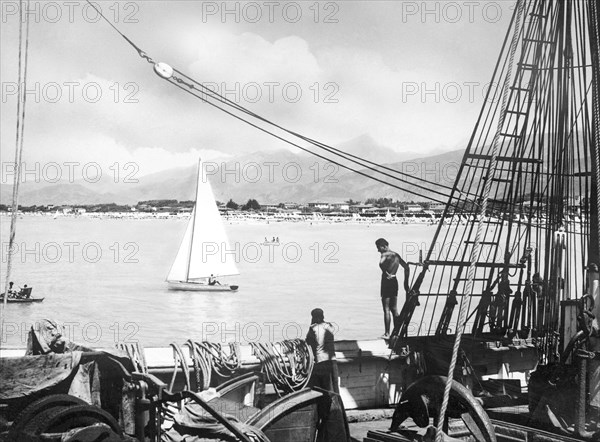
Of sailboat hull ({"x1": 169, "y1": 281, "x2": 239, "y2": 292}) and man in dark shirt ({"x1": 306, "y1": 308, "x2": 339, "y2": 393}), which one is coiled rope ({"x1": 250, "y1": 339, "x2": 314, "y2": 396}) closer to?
man in dark shirt ({"x1": 306, "y1": 308, "x2": 339, "y2": 393})

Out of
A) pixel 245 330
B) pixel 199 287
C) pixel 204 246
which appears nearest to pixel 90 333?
pixel 245 330

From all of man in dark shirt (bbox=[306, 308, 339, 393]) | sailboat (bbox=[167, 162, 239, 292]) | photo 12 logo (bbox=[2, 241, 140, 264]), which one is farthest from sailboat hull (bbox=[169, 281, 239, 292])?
man in dark shirt (bbox=[306, 308, 339, 393])

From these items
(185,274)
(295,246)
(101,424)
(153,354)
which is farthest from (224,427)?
(295,246)

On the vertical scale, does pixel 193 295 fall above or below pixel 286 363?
below

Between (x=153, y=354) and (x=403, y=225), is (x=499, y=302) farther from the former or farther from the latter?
(x=403, y=225)

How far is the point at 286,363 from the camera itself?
27.1 feet

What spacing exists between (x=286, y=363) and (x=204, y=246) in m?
31.2

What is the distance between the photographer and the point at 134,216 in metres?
145

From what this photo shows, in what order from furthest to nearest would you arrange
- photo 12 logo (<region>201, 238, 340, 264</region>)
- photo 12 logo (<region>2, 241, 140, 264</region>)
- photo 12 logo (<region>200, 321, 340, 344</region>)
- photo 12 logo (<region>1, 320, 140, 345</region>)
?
photo 12 logo (<region>2, 241, 140, 264</region>) → photo 12 logo (<region>201, 238, 340, 264</region>) → photo 12 logo (<region>200, 321, 340, 344</region>) → photo 12 logo (<region>1, 320, 140, 345</region>)

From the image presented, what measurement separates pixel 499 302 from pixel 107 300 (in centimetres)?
3355

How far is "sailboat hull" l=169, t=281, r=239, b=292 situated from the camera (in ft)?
131

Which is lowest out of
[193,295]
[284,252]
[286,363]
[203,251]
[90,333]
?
[90,333]

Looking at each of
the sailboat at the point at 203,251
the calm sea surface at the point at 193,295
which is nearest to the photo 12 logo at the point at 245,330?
the calm sea surface at the point at 193,295

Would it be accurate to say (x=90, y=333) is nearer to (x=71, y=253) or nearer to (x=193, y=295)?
(x=193, y=295)
